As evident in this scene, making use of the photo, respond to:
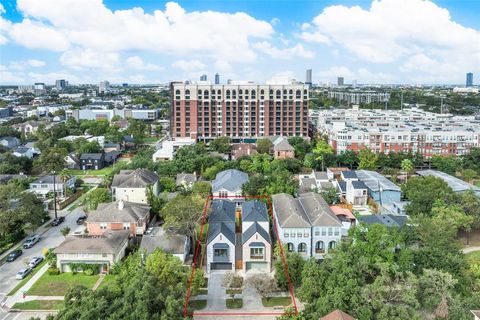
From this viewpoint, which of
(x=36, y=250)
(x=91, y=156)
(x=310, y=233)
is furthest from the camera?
(x=91, y=156)

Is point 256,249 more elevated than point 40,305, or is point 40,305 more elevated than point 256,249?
point 256,249

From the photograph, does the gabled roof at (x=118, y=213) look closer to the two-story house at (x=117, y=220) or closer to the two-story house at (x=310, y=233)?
the two-story house at (x=117, y=220)

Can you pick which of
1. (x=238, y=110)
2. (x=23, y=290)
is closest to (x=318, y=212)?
(x=23, y=290)

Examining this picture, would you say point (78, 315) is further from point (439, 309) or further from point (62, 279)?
point (439, 309)

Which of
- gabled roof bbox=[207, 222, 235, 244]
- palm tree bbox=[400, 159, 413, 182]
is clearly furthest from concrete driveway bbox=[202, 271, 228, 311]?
palm tree bbox=[400, 159, 413, 182]

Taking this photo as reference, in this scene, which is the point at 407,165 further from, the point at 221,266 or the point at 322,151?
the point at 221,266

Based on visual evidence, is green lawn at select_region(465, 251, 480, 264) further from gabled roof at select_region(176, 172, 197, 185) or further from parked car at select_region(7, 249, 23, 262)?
parked car at select_region(7, 249, 23, 262)

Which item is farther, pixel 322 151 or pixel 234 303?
pixel 322 151
